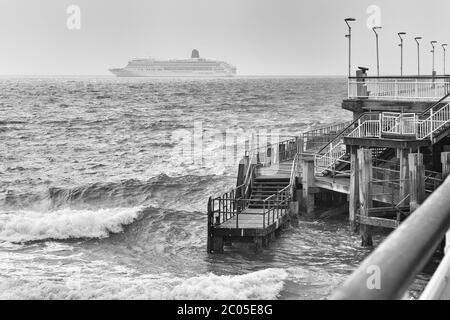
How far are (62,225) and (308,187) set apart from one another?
9376 mm

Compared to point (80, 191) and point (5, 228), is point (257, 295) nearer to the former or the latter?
point (5, 228)

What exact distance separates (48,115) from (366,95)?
77864mm

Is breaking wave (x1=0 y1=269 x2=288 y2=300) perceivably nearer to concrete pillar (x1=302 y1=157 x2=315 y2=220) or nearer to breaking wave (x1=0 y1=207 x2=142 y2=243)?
breaking wave (x1=0 y1=207 x2=142 y2=243)

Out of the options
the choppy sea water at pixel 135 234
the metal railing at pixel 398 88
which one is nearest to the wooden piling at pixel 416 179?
the choppy sea water at pixel 135 234

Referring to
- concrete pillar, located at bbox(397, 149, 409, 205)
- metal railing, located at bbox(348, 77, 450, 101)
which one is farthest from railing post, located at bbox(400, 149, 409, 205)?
metal railing, located at bbox(348, 77, 450, 101)

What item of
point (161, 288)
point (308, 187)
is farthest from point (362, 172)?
point (161, 288)

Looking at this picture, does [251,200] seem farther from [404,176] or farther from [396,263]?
[396,263]

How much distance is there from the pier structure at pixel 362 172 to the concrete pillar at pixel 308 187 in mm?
37

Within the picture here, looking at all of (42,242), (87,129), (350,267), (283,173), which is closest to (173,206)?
(283,173)

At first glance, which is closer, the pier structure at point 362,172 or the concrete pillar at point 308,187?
the pier structure at point 362,172

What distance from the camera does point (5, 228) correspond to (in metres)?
27.2

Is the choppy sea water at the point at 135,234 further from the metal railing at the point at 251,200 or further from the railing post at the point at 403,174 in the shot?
the railing post at the point at 403,174

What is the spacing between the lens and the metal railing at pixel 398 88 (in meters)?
27.3

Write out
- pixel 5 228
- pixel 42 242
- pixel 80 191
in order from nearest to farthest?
pixel 42 242 < pixel 5 228 < pixel 80 191
